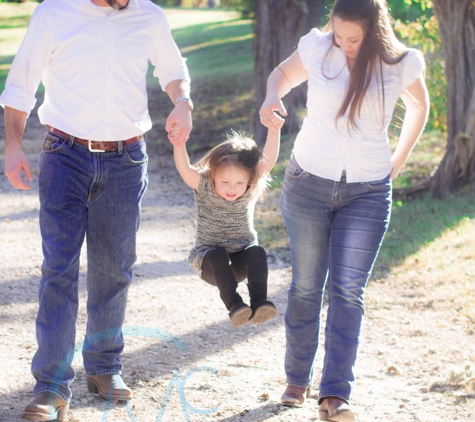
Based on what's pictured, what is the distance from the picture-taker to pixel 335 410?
3391 millimetres

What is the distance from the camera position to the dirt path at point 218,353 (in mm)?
3844

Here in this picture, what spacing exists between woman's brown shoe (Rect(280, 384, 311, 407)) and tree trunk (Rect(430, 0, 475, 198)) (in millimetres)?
5594

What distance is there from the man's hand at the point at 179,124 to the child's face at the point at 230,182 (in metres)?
0.38

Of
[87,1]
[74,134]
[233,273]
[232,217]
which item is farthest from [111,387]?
[87,1]

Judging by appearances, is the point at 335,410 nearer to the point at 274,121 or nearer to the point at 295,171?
the point at 295,171

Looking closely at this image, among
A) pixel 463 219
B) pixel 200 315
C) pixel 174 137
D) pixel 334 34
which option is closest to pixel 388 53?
pixel 334 34

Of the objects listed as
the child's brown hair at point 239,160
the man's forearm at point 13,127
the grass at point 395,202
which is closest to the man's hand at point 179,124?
the child's brown hair at point 239,160

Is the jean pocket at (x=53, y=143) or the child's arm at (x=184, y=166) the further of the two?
the child's arm at (x=184, y=166)

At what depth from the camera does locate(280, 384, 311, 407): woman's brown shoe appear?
3.77 metres

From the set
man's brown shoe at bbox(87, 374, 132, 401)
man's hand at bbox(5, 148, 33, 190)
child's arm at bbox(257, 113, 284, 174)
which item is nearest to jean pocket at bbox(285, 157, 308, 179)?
child's arm at bbox(257, 113, 284, 174)

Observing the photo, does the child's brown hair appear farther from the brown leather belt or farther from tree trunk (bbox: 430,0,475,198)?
tree trunk (bbox: 430,0,475,198)

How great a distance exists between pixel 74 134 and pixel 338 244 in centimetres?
133

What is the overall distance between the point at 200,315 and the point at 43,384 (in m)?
2.23

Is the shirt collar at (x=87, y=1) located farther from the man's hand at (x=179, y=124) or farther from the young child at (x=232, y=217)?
the young child at (x=232, y=217)
